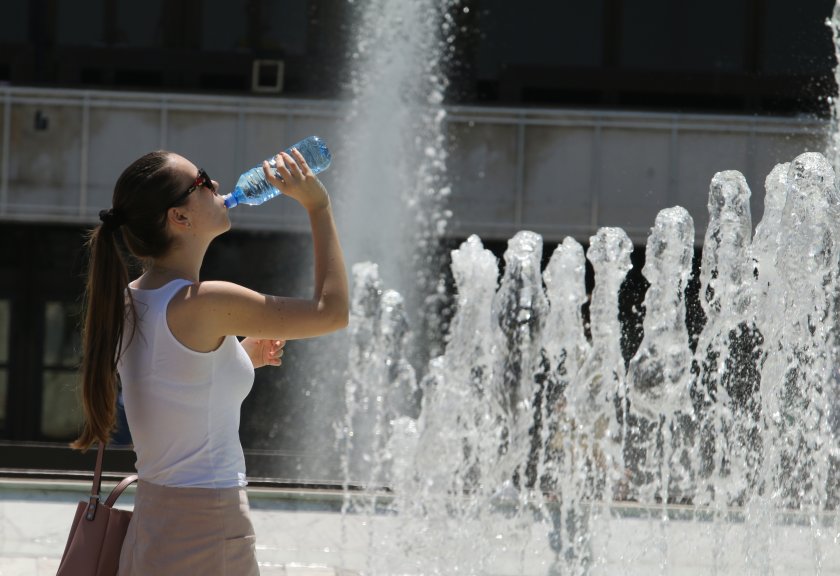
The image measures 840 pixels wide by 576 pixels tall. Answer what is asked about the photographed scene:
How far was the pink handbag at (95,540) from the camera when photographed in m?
1.89

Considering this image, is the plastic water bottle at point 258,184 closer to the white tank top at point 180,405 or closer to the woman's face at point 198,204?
the woman's face at point 198,204

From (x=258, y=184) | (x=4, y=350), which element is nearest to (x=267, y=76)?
(x=4, y=350)

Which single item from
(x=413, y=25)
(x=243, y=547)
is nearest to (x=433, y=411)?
(x=413, y=25)

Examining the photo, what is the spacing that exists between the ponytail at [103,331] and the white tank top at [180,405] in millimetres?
36

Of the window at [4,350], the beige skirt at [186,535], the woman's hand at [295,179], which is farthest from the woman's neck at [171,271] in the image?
the window at [4,350]

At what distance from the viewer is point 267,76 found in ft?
39.0

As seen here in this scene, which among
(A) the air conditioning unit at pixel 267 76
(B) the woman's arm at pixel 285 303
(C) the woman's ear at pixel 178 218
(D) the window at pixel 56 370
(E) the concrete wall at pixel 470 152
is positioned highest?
(A) the air conditioning unit at pixel 267 76

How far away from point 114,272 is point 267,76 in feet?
33.4

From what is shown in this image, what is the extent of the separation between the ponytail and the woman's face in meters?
0.13

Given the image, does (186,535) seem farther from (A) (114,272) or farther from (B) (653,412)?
(B) (653,412)

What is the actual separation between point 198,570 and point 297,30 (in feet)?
34.6

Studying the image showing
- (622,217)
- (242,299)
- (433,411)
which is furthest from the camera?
(622,217)

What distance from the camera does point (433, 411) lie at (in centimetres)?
771

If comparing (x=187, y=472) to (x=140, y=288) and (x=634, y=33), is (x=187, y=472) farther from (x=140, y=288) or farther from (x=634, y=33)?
(x=634, y=33)
